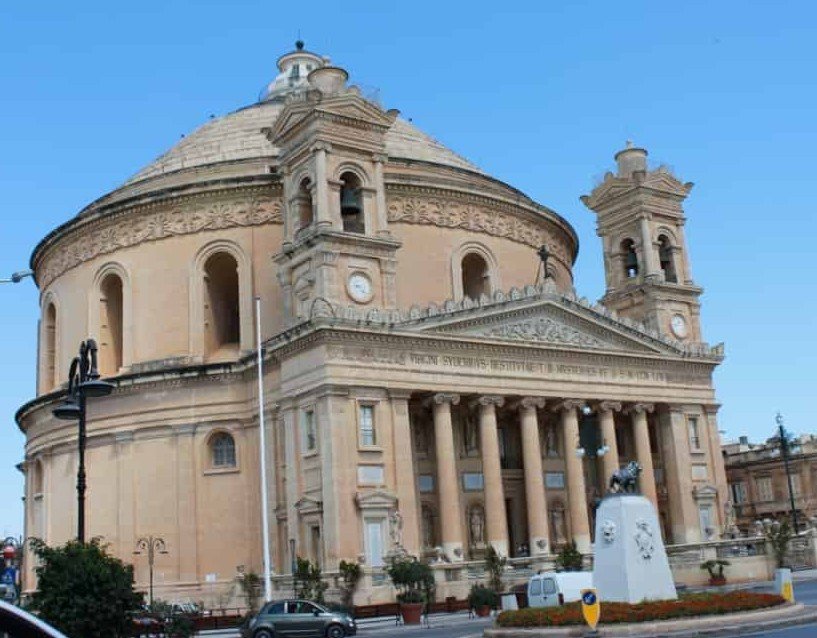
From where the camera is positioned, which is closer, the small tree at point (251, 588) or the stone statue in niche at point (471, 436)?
the small tree at point (251, 588)

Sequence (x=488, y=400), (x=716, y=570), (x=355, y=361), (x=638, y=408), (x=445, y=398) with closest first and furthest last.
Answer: (x=355, y=361) < (x=445, y=398) < (x=716, y=570) < (x=488, y=400) < (x=638, y=408)

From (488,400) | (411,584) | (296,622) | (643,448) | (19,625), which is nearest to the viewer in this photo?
(19,625)

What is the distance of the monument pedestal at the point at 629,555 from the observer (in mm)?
24312

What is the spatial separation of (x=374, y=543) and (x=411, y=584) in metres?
3.65

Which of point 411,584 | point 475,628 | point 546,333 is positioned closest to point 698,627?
point 475,628

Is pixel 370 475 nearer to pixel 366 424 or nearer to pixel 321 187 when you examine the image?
pixel 366 424

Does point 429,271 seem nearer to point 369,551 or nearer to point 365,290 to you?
point 365,290

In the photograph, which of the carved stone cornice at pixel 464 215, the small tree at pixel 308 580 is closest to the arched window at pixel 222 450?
the small tree at pixel 308 580

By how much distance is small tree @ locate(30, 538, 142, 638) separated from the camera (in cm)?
1823

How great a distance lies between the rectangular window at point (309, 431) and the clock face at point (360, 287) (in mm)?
4913

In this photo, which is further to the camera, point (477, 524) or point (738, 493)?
point (738, 493)

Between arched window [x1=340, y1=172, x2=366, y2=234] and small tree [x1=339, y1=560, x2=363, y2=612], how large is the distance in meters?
14.0

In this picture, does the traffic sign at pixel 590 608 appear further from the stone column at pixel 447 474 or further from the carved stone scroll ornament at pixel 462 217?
the carved stone scroll ornament at pixel 462 217

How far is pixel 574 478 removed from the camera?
46.7 meters
